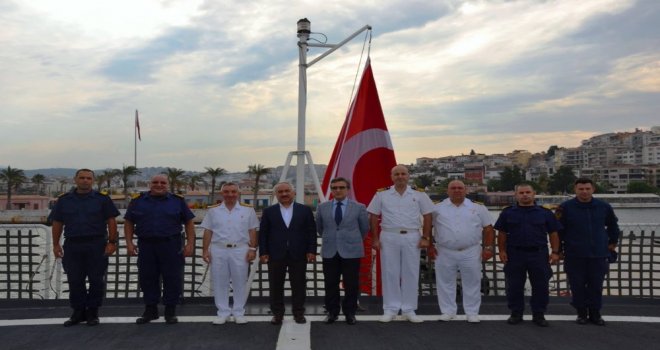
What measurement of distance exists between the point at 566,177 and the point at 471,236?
105410 mm

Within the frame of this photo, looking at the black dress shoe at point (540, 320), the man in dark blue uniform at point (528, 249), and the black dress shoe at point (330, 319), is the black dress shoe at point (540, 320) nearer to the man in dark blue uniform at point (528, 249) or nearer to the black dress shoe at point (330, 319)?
the man in dark blue uniform at point (528, 249)

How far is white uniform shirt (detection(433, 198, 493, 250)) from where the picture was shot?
451 centimetres

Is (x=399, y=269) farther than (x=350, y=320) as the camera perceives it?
Yes

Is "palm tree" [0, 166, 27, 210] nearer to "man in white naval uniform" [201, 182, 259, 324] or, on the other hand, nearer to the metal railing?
the metal railing

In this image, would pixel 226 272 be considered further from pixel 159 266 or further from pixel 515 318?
pixel 515 318

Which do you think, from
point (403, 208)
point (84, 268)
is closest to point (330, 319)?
point (403, 208)

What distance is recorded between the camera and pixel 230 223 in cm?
451

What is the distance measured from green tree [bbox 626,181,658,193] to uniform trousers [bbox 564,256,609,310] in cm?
11037

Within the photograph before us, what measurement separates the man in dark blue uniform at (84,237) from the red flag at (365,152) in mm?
2644

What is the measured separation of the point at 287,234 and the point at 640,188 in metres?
113

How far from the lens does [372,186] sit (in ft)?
20.7

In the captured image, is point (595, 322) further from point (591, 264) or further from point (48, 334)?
point (48, 334)

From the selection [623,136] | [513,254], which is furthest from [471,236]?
[623,136]

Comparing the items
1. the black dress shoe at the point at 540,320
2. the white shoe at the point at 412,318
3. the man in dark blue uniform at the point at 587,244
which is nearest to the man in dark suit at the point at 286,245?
the white shoe at the point at 412,318
